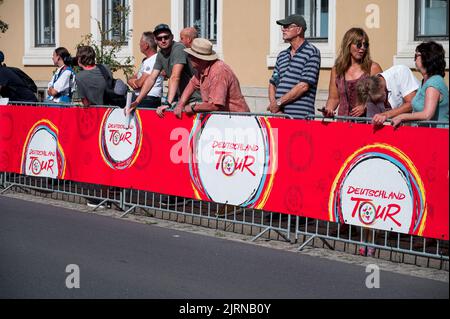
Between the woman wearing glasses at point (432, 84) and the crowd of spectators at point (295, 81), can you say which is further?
the crowd of spectators at point (295, 81)

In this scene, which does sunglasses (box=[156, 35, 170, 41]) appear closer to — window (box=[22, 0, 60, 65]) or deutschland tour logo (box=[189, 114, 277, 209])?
deutschland tour logo (box=[189, 114, 277, 209])

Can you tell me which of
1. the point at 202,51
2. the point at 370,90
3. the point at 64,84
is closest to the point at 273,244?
the point at 370,90

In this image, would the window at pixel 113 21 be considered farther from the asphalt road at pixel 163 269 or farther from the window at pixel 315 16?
the asphalt road at pixel 163 269

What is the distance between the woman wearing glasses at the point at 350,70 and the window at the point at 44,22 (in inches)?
556

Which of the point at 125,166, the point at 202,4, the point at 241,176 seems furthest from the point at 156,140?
the point at 202,4

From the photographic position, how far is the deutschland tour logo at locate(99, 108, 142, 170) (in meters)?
11.9

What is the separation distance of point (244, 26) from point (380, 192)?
989cm

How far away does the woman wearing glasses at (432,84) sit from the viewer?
9.28m

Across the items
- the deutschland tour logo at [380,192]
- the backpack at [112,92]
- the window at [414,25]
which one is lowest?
the deutschland tour logo at [380,192]

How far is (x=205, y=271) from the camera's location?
8.51 metres

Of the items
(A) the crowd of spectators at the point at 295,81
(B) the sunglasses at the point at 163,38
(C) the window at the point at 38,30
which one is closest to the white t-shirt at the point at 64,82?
(A) the crowd of spectators at the point at 295,81

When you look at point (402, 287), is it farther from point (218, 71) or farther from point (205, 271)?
point (218, 71)

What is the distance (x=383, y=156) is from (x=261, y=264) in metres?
1.48

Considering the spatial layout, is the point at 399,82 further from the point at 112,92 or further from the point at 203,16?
the point at 203,16
